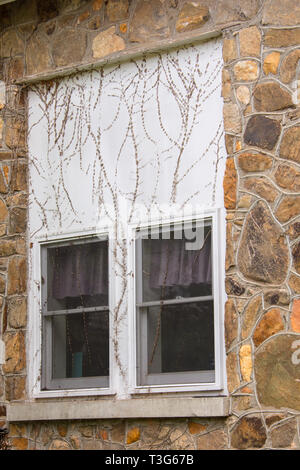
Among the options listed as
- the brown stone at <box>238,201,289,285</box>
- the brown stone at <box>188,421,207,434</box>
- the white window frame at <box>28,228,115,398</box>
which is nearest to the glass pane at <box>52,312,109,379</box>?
the white window frame at <box>28,228,115,398</box>

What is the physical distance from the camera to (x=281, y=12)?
275 inches

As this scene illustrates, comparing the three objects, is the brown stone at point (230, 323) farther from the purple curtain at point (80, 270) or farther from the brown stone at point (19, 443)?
the brown stone at point (19, 443)

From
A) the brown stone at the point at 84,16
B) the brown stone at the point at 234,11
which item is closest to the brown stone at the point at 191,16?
the brown stone at the point at 234,11

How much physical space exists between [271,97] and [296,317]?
5.51 ft

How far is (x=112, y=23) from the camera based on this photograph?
313 inches

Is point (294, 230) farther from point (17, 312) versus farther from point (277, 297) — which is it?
point (17, 312)

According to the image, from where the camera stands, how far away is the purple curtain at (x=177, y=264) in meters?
7.26

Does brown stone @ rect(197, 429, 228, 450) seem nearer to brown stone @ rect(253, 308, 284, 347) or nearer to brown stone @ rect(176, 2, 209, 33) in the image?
brown stone @ rect(253, 308, 284, 347)

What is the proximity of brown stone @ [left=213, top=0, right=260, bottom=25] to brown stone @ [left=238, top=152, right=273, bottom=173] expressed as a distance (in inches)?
42.5

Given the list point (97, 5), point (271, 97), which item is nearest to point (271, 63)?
point (271, 97)

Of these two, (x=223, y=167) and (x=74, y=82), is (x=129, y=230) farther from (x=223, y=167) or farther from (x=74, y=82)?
(x=74, y=82)

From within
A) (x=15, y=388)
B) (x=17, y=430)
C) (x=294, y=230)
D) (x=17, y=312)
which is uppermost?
(x=294, y=230)
